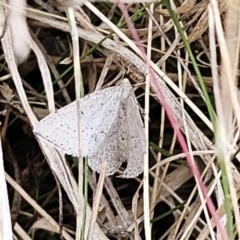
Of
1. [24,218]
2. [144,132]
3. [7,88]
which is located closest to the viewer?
[144,132]

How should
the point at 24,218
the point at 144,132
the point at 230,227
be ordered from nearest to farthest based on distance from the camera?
the point at 230,227, the point at 144,132, the point at 24,218

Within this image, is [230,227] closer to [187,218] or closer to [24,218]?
[187,218]

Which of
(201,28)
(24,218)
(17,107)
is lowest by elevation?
(24,218)

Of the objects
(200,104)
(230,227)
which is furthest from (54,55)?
(230,227)
